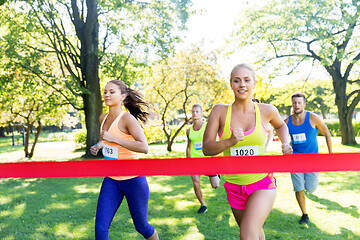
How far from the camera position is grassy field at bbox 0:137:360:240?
495cm

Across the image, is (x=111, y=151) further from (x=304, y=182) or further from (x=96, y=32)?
(x=96, y=32)

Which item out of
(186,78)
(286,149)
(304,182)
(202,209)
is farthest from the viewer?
(186,78)

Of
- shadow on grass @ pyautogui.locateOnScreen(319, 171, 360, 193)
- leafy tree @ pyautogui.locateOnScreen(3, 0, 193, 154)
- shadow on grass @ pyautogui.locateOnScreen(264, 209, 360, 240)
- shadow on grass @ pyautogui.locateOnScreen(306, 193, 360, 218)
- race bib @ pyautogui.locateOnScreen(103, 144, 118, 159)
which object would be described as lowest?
shadow on grass @ pyautogui.locateOnScreen(319, 171, 360, 193)

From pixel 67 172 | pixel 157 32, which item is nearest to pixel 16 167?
pixel 67 172

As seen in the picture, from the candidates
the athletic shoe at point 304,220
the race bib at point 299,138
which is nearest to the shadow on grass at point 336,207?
the athletic shoe at point 304,220

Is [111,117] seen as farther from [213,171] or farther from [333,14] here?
[333,14]

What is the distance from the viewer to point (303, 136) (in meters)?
5.36

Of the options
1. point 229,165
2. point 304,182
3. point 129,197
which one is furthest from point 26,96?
point 229,165

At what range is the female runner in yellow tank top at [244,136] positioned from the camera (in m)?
2.67

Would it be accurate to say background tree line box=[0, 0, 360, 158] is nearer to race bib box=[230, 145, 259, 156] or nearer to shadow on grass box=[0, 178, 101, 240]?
shadow on grass box=[0, 178, 101, 240]

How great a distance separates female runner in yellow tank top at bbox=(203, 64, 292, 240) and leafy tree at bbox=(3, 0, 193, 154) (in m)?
12.9

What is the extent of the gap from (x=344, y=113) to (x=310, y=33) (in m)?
5.73

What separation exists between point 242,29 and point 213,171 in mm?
19120

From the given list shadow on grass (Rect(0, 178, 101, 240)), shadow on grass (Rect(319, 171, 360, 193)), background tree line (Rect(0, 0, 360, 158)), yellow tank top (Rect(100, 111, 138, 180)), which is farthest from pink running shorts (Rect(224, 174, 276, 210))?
background tree line (Rect(0, 0, 360, 158))
